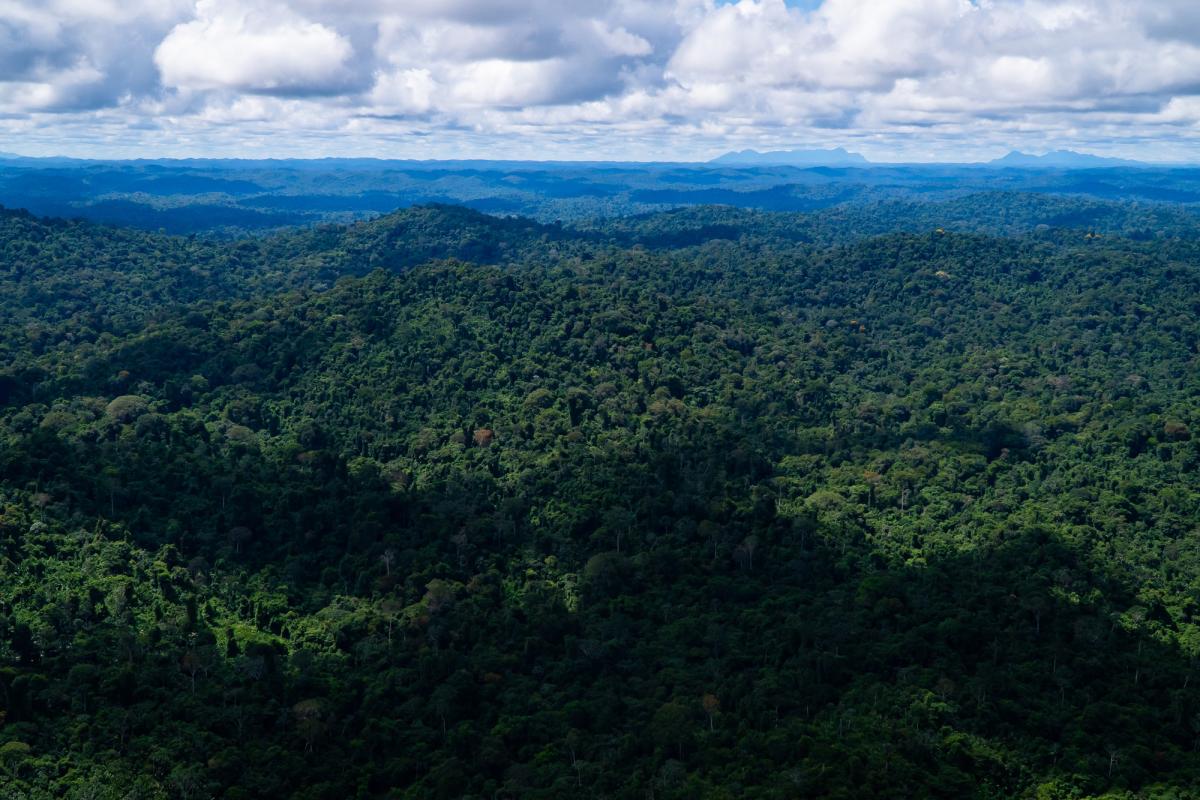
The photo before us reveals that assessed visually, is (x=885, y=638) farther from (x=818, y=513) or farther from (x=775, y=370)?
(x=775, y=370)

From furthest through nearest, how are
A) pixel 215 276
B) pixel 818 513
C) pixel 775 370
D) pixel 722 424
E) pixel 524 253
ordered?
pixel 524 253
pixel 215 276
pixel 775 370
pixel 722 424
pixel 818 513

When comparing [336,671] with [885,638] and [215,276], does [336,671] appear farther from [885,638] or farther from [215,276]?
[215,276]

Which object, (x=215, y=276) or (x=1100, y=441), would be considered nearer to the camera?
(x=1100, y=441)

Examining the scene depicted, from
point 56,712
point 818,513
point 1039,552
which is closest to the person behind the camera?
point 56,712

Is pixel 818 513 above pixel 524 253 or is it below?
below

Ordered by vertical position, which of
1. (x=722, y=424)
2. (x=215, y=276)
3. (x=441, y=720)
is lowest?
(x=441, y=720)

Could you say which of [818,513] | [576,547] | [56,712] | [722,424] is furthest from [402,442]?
[56,712]
